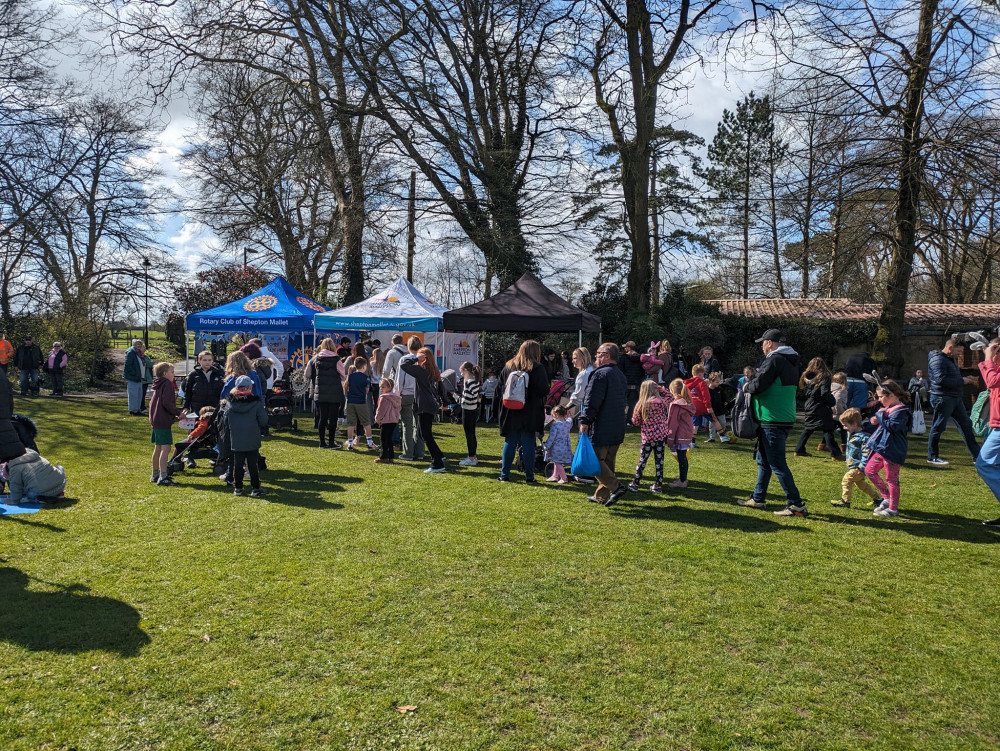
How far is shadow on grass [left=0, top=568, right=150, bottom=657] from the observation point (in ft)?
12.5

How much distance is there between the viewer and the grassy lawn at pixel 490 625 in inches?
122

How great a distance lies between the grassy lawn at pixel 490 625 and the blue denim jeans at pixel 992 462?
0.51m

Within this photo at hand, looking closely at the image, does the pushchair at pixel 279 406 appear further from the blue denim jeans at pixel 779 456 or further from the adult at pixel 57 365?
the adult at pixel 57 365

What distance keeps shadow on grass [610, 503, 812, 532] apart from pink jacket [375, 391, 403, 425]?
3.89 metres

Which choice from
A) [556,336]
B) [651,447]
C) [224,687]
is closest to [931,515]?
[651,447]

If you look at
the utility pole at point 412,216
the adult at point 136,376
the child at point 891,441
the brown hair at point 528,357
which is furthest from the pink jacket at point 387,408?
the utility pole at point 412,216

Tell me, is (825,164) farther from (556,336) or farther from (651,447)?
(556,336)

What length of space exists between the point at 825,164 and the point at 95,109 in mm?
27222

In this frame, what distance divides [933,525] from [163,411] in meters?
8.17

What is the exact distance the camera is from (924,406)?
61.4 ft

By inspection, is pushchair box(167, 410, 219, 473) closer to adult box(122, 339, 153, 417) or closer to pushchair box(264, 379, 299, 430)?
pushchair box(264, 379, 299, 430)

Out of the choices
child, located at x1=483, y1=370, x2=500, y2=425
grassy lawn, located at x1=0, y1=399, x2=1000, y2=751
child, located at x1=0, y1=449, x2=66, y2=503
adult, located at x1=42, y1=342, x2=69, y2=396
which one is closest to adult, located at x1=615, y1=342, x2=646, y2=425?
child, located at x1=483, y1=370, x2=500, y2=425

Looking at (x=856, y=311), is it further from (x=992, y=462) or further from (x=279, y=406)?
(x=279, y=406)

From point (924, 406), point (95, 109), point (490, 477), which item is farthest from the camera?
point (95, 109)
